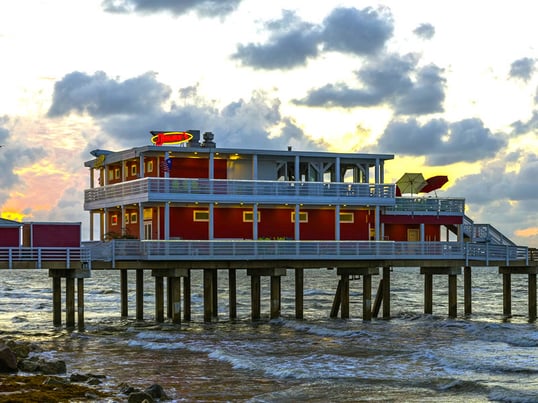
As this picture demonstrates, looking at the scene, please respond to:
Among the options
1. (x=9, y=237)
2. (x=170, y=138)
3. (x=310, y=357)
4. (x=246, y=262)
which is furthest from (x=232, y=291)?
(x=310, y=357)

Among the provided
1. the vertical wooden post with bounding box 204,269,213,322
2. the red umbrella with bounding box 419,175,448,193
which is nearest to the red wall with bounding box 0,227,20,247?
the vertical wooden post with bounding box 204,269,213,322

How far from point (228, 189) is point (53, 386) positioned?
22.9 meters

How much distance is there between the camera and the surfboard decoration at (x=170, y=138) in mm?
51656

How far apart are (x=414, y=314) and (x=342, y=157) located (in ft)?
45.9

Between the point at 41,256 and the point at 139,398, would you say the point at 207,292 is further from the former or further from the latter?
the point at 139,398

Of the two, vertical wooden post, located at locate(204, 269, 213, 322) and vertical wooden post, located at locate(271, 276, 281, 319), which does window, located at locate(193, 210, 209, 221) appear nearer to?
vertical wooden post, located at locate(204, 269, 213, 322)

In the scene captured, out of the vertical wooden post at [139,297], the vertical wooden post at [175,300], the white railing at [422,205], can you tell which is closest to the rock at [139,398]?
the vertical wooden post at [175,300]

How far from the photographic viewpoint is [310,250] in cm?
4941

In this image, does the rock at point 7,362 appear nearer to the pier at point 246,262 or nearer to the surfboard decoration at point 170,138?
the pier at point 246,262

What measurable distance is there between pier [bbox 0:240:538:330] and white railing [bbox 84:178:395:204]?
10.4 feet

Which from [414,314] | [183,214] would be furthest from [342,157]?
[414,314]

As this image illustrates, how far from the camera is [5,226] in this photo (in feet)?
142

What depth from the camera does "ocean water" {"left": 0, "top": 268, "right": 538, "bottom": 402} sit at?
102 ft

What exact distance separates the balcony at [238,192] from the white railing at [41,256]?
219 inches
